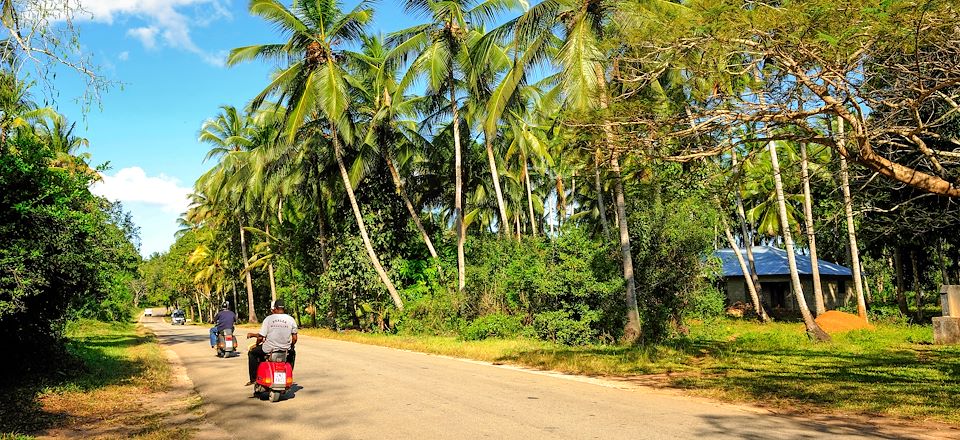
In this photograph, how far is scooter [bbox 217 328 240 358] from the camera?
1695cm

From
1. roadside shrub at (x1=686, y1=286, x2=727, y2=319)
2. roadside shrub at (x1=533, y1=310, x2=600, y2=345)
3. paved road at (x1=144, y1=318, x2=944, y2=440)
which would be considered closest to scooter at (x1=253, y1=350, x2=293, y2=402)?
paved road at (x1=144, y1=318, x2=944, y2=440)

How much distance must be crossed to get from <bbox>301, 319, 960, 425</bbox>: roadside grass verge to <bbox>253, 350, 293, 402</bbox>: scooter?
18.7 ft

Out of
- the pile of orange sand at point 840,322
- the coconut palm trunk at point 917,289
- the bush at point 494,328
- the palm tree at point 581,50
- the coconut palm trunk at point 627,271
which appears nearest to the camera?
the palm tree at point 581,50

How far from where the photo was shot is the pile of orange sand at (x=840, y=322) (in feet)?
71.1

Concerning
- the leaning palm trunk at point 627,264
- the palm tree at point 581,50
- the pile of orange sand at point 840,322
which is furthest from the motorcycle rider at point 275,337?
the pile of orange sand at point 840,322

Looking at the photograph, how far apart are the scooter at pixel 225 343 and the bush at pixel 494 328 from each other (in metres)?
7.05

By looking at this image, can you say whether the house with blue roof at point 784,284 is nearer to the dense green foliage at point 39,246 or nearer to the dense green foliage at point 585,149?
the dense green foliage at point 585,149

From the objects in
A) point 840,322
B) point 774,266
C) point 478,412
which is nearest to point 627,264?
point 478,412

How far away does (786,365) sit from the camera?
1261 cm

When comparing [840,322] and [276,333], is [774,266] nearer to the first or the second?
[840,322]

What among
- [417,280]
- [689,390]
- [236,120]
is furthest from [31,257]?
[236,120]

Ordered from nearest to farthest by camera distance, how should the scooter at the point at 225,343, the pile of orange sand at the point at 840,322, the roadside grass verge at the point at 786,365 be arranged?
the roadside grass verge at the point at 786,365
the scooter at the point at 225,343
the pile of orange sand at the point at 840,322

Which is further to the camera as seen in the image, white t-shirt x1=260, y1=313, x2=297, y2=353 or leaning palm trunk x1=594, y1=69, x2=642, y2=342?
leaning palm trunk x1=594, y1=69, x2=642, y2=342

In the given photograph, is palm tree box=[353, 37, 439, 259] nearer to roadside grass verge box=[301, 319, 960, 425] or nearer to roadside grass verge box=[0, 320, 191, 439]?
roadside grass verge box=[301, 319, 960, 425]
